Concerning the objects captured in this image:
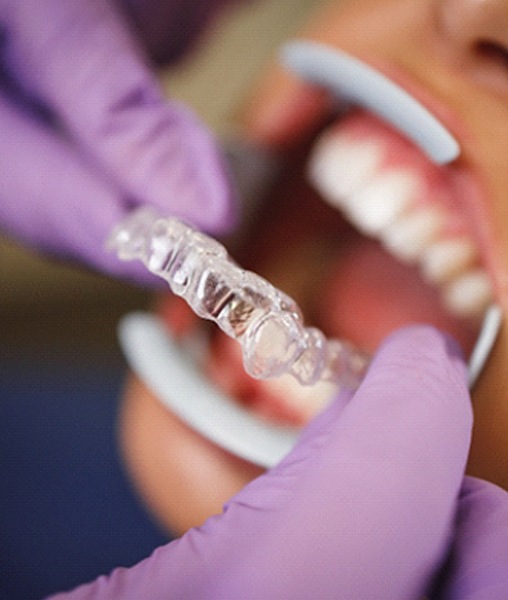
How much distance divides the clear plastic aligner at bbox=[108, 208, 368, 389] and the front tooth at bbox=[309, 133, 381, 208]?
0.86 feet

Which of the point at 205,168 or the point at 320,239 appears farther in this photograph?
the point at 320,239

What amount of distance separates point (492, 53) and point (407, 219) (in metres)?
0.17

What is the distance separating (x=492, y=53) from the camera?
1.97 ft

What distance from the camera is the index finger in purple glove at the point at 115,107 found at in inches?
25.9

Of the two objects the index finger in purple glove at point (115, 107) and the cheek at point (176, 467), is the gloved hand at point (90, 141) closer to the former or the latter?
the index finger in purple glove at point (115, 107)

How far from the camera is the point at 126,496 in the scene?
911 millimetres

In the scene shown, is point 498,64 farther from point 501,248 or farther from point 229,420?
point 229,420

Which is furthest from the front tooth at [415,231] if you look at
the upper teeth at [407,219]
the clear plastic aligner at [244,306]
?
the clear plastic aligner at [244,306]

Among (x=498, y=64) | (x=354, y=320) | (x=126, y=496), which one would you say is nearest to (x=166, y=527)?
(x=126, y=496)

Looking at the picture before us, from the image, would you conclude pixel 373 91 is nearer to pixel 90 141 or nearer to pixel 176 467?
pixel 90 141

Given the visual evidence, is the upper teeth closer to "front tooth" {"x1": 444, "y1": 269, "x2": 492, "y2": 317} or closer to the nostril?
"front tooth" {"x1": 444, "y1": 269, "x2": 492, "y2": 317}

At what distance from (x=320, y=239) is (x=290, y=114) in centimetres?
17

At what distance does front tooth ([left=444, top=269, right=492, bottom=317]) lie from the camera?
0.70 m

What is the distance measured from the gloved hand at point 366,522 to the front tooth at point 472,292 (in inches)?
8.0
